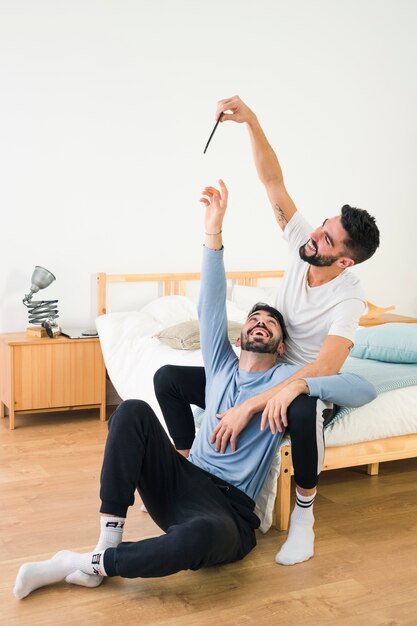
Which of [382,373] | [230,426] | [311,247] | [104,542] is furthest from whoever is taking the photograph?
[382,373]

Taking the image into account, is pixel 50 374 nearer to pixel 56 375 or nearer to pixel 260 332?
pixel 56 375

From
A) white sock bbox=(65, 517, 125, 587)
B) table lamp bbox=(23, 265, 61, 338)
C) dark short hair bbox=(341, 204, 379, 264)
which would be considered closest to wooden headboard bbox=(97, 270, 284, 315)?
table lamp bbox=(23, 265, 61, 338)

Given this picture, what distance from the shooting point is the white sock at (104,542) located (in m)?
1.96

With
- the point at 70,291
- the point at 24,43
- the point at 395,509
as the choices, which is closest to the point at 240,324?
the point at 70,291

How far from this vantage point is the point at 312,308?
245 centimetres

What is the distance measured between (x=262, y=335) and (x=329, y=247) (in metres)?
0.37

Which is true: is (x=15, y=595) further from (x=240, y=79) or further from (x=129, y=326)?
(x=240, y=79)

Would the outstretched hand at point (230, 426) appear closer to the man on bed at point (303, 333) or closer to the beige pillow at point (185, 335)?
the man on bed at point (303, 333)

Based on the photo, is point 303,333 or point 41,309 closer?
point 303,333

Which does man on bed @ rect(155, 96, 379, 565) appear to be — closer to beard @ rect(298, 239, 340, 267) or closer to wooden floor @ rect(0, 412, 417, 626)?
beard @ rect(298, 239, 340, 267)

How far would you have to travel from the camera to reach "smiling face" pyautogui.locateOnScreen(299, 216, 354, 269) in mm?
2398

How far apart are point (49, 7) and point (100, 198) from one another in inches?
39.2

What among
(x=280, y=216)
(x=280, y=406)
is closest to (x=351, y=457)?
(x=280, y=406)

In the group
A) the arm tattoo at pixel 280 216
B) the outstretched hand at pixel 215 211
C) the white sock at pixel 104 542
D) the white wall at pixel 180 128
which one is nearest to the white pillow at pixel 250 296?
the white wall at pixel 180 128
